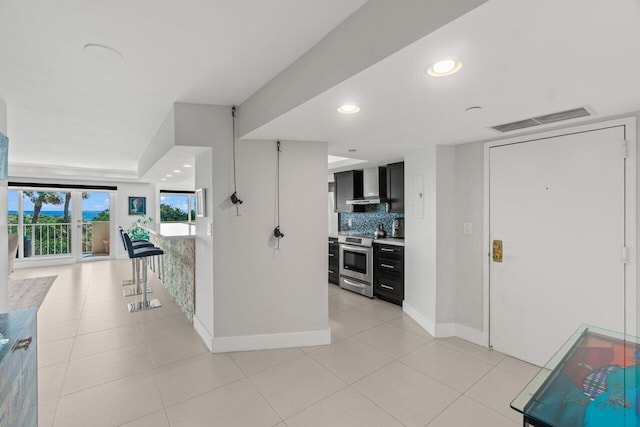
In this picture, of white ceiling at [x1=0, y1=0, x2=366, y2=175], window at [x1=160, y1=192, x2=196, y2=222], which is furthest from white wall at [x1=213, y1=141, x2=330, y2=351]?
window at [x1=160, y1=192, x2=196, y2=222]

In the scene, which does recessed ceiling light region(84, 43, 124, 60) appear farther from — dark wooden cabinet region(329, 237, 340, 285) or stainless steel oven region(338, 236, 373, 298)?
dark wooden cabinet region(329, 237, 340, 285)

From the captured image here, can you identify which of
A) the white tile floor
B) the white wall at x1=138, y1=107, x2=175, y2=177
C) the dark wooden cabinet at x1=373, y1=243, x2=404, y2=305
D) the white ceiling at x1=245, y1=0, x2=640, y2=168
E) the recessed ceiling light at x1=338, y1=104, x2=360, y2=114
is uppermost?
the white wall at x1=138, y1=107, x2=175, y2=177

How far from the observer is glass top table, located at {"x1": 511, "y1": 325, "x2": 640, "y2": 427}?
38.4 inches

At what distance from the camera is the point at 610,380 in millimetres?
1166

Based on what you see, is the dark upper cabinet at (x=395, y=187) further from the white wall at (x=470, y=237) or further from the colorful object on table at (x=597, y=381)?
the colorful object on table at (x=597, y=381)

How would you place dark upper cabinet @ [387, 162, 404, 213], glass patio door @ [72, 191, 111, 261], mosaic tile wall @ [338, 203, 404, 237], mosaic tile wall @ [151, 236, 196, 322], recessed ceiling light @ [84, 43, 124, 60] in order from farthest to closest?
1. glass patio door @ [72, 191, 111, 261]
2. mosaic tile wall @ [338, 203, 404, 237]
3. dark upper cabinet @ [387, 162, 404, 213]
4. mosaic tile wall @ [151, 236, 196, 322]
5. recessed ceiling light @ [84, 43, 124, 60]

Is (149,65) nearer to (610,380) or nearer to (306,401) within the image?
(306,401)

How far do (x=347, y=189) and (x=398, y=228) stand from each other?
1111 mm

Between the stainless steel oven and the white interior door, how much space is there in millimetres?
1855

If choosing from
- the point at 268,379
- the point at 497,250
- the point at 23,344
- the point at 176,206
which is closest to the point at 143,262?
the point at 268,379

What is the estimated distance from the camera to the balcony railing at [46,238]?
6754mm

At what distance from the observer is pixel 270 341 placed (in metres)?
2.90

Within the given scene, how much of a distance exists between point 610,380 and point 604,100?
64.8 inches

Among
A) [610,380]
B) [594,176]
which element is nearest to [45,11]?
[610,380]
